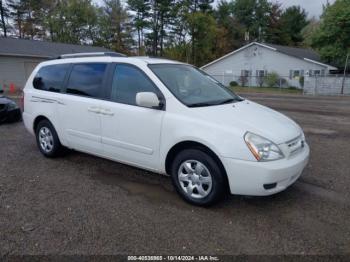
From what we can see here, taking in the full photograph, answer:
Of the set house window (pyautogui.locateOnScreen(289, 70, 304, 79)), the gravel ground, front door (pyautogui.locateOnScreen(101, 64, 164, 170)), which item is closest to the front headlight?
the gravel ground

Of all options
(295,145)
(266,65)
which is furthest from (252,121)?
(266,65)

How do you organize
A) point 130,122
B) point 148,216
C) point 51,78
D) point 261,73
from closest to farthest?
point 148,216
point 130,122
point 51,78
point 261,73

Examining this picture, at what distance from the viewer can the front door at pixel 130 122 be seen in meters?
4.01

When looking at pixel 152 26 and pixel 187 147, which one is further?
pixel 152 26

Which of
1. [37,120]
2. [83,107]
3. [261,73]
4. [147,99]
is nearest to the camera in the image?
A: [147,99]

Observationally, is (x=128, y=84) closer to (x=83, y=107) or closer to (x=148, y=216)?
(x=83, y=107)

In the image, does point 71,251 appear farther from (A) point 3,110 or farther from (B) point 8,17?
(B) point 8,17

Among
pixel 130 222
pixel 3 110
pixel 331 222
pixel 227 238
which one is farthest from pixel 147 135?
Result: pixel 3 110

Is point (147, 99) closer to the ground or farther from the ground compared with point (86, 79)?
closer to the ground

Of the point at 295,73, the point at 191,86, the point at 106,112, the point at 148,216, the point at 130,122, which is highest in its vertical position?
the point at 295,73

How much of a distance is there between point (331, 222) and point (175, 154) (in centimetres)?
195

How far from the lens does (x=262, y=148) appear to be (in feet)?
11.1

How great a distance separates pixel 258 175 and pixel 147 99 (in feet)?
5.29

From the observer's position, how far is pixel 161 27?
159 feet
